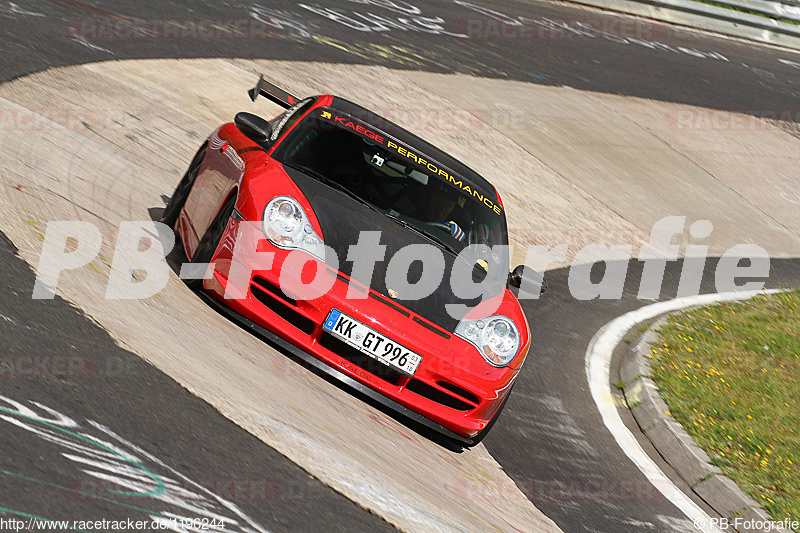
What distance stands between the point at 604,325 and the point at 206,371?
5286mm

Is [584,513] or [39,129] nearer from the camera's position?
[584,513]

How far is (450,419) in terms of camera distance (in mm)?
5316

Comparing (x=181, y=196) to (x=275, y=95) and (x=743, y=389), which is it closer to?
(x=275, y=95)

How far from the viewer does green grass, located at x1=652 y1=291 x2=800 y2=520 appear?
6.42 m

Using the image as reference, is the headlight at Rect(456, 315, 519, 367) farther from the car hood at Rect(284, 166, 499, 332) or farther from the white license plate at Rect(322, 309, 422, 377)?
the white license plate at Rect(322, 309, 422, 377)

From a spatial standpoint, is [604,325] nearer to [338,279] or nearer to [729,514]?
[729,514]

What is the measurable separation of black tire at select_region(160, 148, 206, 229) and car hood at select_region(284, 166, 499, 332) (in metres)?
1.01

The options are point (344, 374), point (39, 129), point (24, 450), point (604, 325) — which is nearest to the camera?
point (24, 450)

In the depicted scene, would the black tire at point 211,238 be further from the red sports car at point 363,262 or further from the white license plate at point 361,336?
the white license plate at point 361,336

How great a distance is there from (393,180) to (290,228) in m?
1.11

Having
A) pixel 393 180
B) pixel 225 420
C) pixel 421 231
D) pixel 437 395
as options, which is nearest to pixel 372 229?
pixel 421 231

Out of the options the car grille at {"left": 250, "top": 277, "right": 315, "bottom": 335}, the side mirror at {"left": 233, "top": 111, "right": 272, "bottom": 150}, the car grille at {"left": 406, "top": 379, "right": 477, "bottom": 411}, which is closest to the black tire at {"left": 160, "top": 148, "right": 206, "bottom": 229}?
the side mirror at {"left": 233, "top": 111, "right": 272, "bottom": 150}

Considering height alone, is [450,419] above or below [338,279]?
below

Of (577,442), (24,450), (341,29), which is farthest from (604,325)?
(341,29)
